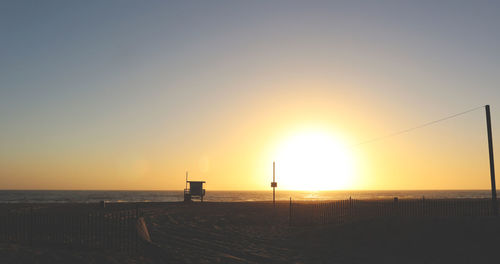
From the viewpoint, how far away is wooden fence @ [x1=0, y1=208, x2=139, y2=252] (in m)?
14.5

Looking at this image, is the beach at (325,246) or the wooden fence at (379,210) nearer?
the beach at (325,246)

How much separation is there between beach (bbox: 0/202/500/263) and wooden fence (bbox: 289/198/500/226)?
3.63 meters

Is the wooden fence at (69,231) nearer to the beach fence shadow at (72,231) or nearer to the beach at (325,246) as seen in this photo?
the beach fence shadow at (72,231)

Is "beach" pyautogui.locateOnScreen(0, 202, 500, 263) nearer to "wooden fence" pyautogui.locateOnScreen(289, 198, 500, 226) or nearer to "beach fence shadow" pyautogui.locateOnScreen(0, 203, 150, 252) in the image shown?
"beach fence shadow" pyautogui.locateOnScreen(0, 203, 150, 252)

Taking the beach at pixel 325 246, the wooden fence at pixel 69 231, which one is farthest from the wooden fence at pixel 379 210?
the wooden fence at pixel 69 231

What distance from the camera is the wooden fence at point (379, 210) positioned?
23094mm

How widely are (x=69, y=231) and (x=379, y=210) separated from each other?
685 inches

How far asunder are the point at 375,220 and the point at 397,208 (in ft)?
18.2

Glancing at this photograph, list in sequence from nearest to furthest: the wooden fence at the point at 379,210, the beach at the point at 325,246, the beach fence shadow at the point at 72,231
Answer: the beach at the point at 325,246, the beach fence shadow at the point at 72,231, the wooden fence at the point at 379,210

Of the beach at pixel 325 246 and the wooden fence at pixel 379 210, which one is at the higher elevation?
the wooden fence at pixel 379 210

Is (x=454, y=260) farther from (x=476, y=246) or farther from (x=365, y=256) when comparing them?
(x=365, y=256)

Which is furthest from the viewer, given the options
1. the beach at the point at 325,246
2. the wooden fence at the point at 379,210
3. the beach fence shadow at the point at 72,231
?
the wooden fence at the point at 379,210

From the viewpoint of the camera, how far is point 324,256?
48.3 feet

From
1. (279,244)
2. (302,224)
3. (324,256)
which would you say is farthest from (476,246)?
(302,224)
